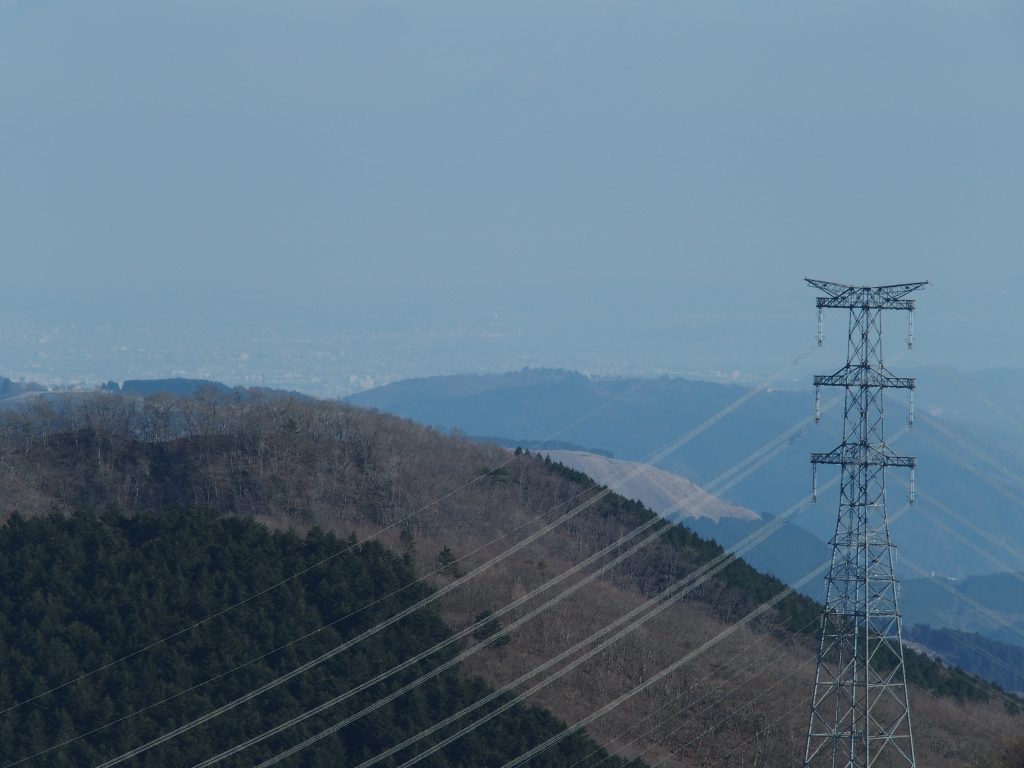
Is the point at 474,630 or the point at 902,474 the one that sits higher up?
the point at 474,630

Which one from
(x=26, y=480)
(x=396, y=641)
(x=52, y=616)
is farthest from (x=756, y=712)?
(x=26, y=480)

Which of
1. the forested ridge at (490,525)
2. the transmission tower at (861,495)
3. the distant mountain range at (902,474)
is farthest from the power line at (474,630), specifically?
the distant mountain range at (902,474)

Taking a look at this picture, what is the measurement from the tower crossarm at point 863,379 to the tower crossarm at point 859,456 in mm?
1136

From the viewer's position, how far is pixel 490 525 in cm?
4662

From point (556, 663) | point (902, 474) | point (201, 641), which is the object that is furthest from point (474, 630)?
point (902, 474)

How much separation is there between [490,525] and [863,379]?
2084 cm

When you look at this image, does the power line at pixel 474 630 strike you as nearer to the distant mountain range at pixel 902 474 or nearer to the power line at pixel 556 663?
the power line at pixel 556 663

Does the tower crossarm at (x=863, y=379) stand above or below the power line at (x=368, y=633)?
above

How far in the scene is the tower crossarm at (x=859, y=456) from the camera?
27.1 metres

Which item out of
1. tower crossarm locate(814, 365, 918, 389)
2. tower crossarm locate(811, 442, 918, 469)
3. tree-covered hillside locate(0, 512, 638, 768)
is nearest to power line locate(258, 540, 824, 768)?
tree-covered hillside locate(0, 512, 638, 768)

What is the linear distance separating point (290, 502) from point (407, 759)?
13937 mm

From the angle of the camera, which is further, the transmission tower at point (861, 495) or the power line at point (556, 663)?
the power line at point (556, 663)

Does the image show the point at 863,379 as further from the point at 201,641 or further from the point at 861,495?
the point at 201,641

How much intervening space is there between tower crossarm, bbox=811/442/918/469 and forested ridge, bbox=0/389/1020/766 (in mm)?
11122
